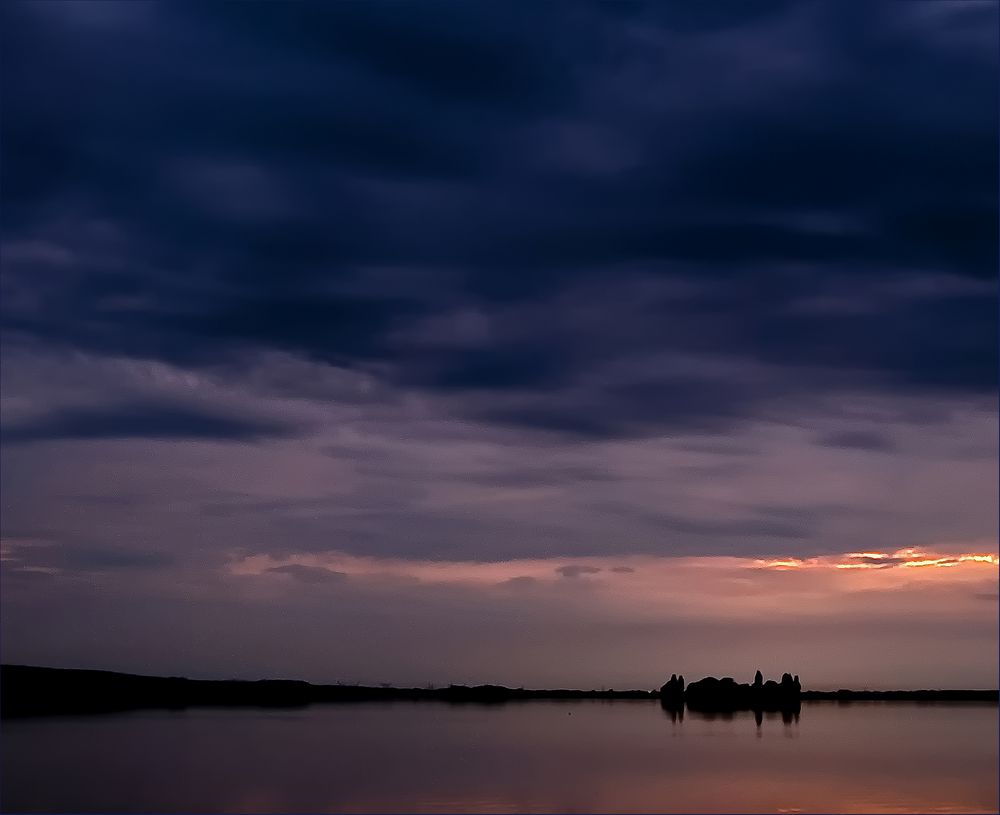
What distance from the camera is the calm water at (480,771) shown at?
54.2 metres

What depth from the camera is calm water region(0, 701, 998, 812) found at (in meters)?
54.2

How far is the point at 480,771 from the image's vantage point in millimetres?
71562

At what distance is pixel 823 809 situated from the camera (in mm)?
52344

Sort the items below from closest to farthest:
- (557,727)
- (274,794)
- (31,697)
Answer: (274,794), (557,727), (31,697)

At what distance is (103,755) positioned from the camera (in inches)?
3049

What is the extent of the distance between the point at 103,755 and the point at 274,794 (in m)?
23.5

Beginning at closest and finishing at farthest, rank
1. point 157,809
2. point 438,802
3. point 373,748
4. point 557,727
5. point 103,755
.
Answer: point 157,809
point 438,802
point 103,755
point 373,748
point 557,727

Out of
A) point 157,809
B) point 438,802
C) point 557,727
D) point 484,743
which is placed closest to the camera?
point 157,809

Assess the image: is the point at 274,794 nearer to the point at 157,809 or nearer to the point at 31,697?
the point at 157,809

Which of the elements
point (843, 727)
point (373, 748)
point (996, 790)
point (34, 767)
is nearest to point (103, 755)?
point (34, 767)

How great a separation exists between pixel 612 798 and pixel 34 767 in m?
29.4

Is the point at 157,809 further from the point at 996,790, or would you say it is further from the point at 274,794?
the point at 996,790

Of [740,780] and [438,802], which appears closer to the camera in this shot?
[438,802]

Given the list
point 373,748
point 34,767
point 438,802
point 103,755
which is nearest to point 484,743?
point 373,748
